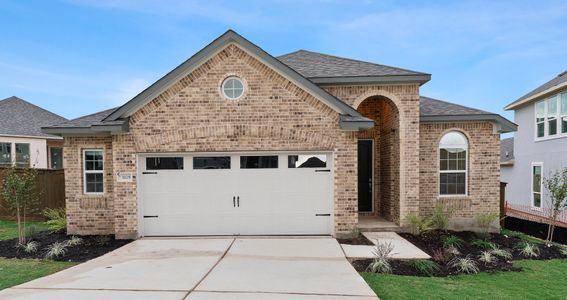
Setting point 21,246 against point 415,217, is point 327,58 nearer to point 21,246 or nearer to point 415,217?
point 415,217

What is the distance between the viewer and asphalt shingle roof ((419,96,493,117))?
33.3ft

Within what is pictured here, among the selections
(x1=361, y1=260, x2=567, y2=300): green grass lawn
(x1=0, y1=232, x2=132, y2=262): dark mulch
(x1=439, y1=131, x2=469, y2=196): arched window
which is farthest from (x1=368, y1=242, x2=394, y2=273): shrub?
(x1=0, y1=232, x2=132, y2=262): dark mulch

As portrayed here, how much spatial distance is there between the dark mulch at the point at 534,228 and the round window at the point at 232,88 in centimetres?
1018

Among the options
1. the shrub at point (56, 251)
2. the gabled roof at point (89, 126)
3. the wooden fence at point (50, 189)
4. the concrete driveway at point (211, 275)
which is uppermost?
the gabled roof at point (89, 126)

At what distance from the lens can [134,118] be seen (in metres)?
8.71

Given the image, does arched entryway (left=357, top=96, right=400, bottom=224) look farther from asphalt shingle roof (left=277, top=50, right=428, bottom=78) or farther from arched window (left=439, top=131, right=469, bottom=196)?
arched window (left=439, top=131, right=469, bottom=196)

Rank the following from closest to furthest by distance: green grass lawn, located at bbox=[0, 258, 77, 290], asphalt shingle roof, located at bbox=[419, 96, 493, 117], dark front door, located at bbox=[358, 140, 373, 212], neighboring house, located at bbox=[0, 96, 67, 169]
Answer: green grass lawn, located at bbox=[0, 258, 77, 290]
asphalt shingle roof, located at bbox=[419, 96, 493, 117]
dark front door, located at bbox=[358, 140, 373, 212]
neighboring house, located at bbox=[0, 96, 67, 169]

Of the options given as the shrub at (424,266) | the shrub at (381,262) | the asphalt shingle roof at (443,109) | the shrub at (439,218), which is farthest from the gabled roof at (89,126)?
the shrub at (439,218)

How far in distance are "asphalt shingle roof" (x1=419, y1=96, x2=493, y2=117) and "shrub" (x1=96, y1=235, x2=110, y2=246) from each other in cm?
988

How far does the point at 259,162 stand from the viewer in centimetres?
879

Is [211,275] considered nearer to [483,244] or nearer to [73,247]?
[73,247]

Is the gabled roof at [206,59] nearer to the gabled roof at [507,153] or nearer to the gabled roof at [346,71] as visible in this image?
the gabled roof at [346,71]

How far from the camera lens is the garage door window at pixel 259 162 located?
8.78 m

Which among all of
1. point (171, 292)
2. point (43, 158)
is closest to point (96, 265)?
point (171, 292)
